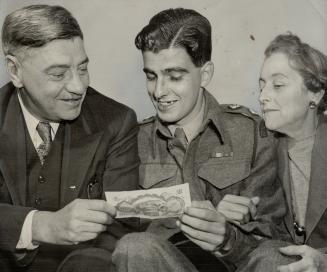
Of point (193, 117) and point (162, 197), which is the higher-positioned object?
point (193, 117)

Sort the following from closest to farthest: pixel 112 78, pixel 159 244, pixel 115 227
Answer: pixel 159 244, pixel 115 227, pixel 112 78

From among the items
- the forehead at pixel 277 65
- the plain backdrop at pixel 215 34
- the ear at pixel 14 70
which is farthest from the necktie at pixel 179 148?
the ear at pixel 14 70

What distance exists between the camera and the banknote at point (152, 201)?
0.98 metres

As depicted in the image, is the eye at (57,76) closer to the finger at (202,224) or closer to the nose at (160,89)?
the nose at (160,89)

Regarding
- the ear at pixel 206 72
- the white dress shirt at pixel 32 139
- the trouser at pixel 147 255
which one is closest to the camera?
the trouser at pixel 147 255

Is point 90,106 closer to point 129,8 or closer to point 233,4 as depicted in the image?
point 129,8

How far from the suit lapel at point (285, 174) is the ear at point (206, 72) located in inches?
7.4

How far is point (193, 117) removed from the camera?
1137 millimetres

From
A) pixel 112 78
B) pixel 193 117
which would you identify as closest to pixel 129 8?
pixel 112 78

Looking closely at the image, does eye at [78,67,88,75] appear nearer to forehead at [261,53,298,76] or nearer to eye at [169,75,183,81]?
eye at [169,75,183,81]

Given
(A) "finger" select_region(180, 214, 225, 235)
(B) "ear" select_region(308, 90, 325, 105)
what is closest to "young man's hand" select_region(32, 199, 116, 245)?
(A) "finger" select_region(180, 214, 225, 235)

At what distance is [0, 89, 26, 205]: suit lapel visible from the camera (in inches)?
42.4

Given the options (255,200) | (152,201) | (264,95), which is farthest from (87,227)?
(264,95)

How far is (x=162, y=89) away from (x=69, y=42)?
201 millimetres
